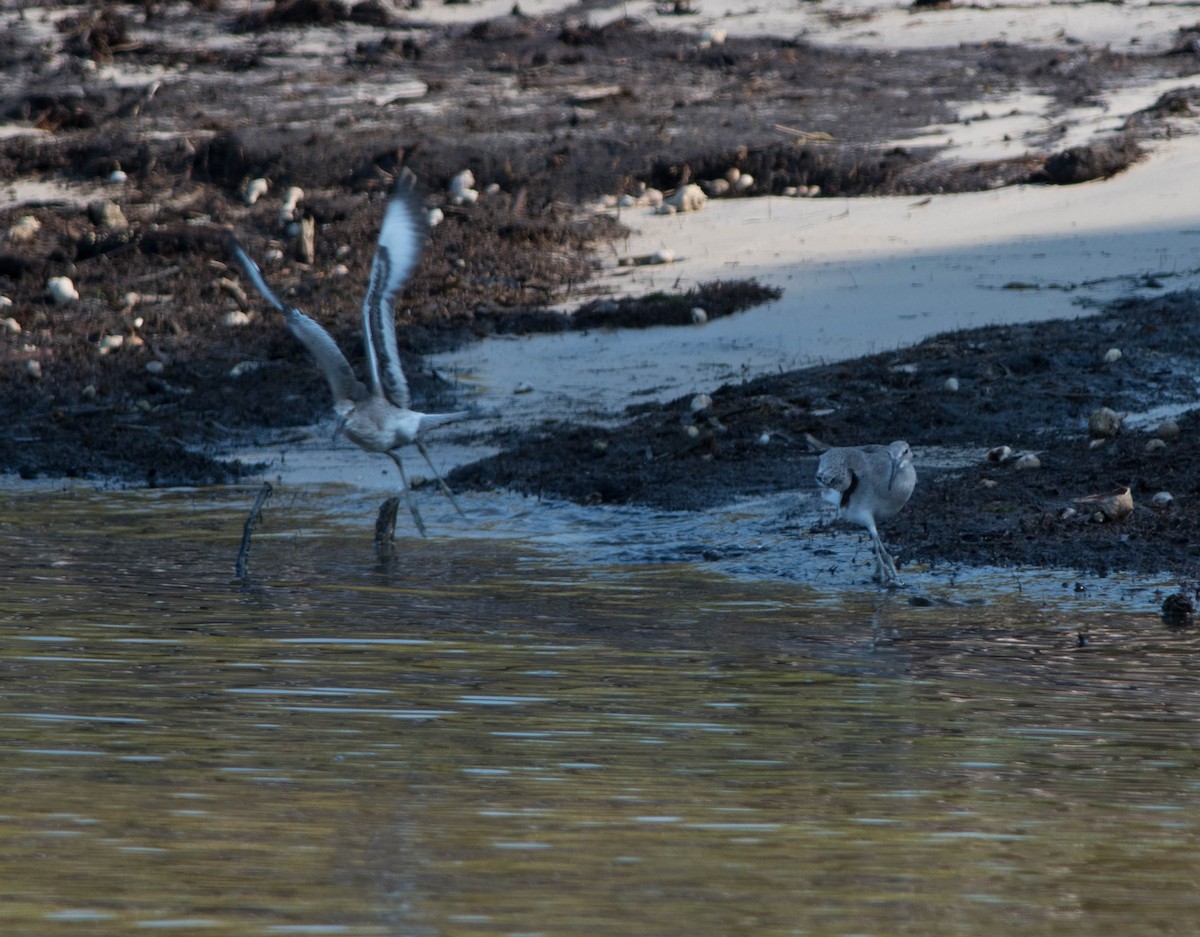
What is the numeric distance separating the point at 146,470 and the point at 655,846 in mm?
8308

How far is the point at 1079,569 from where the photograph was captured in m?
8.29

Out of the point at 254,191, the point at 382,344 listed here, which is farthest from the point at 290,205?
the point at 382,344

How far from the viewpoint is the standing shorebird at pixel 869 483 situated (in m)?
8.47

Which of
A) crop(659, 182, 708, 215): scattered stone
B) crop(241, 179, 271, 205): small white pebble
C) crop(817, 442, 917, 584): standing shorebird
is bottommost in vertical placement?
crop(817, 442, 917, 584): standing shorebird

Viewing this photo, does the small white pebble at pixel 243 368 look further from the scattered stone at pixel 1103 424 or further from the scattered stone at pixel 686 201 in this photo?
the scattered stone at pixel 1103 424

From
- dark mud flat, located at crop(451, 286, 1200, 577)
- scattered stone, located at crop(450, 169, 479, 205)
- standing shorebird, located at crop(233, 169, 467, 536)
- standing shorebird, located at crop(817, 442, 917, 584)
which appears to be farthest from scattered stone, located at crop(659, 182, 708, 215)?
standing shorebird, located at crop(817, 442, 917, 584)

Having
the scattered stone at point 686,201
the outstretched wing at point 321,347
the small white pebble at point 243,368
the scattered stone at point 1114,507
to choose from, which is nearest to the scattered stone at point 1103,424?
the scattered stone at point 1114,507

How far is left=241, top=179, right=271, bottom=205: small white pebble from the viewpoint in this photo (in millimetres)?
17578

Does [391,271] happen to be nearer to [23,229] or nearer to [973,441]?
[973,441]

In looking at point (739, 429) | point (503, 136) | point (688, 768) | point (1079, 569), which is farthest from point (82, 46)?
point (688, 768)

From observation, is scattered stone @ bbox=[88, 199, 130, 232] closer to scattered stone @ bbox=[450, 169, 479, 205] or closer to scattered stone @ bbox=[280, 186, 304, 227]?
scattered stone @ bbox=[280, 186, 304, 227]

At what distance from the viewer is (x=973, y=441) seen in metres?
10.5

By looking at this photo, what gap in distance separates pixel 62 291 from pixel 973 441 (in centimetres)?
853

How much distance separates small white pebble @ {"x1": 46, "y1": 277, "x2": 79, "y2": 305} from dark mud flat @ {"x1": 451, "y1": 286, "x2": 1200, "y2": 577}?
5544mm
